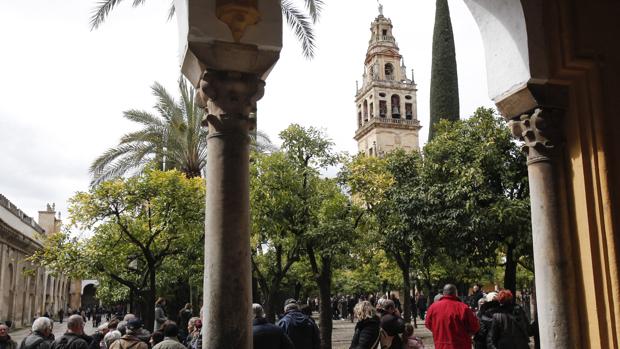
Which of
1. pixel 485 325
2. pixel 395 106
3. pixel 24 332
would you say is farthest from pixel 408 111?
pixel 485 325

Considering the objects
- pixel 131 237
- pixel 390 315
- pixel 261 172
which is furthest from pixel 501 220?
pixel 390 315

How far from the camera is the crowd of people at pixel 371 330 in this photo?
18.2ft

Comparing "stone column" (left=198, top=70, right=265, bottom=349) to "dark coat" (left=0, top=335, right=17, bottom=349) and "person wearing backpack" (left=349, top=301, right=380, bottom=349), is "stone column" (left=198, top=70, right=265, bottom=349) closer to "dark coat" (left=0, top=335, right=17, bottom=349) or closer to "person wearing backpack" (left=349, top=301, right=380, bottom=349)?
"person wearing backpack" (left=349, top=301, right=380, bottom=349)

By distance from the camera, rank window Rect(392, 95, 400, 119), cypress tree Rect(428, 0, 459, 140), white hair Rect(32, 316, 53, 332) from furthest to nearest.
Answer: window Rect(392, 95, 400, 119) < cypress tree Rect(428, 0, 459, 140) < white hair Rect(32, 316, 53, 332)

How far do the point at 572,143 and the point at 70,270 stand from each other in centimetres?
1448

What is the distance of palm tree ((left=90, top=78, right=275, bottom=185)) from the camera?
A: 17922 millimetres

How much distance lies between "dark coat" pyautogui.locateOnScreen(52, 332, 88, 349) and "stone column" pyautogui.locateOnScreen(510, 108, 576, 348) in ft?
13.1

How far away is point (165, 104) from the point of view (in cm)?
1848

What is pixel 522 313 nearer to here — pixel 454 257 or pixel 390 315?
pixel 390 315

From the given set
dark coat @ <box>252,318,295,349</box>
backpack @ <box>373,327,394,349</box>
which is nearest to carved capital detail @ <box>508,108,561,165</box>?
backpack @ <box>373,327,394,349</box>

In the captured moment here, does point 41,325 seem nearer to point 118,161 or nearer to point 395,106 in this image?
point 118,161

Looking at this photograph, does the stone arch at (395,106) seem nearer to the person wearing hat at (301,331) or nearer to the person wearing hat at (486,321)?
the person wearing hat at (486,321)

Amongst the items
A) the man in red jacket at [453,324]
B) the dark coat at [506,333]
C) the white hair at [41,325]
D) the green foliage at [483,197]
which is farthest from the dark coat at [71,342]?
the green foliage at [483,197]

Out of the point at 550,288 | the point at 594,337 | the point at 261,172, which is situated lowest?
the point at 594,337
